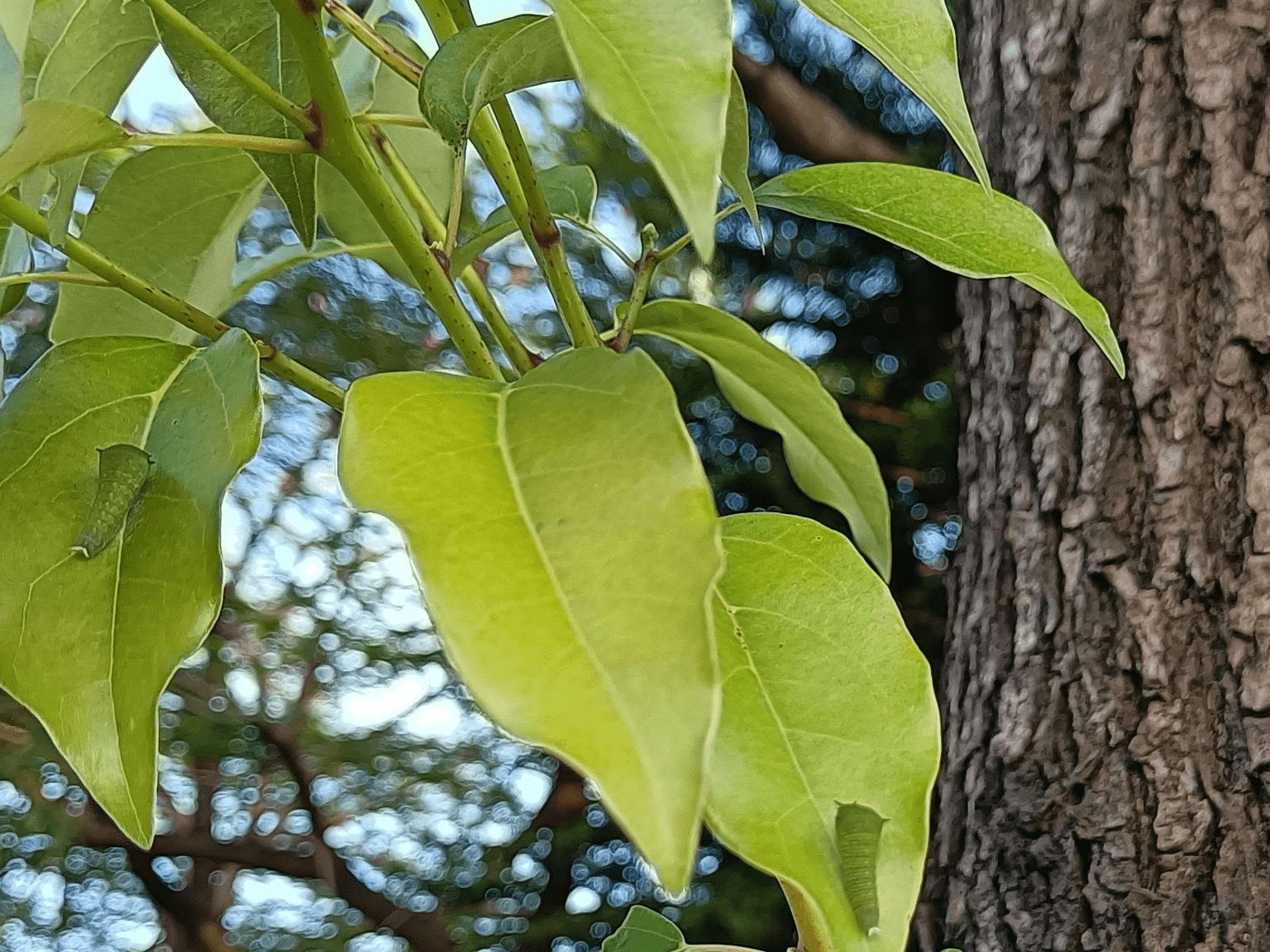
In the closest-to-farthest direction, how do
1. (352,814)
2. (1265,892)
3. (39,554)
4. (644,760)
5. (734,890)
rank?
1. (644,760)
2. (39,554)
3. (1265,892)
4. (734,890)
5. (352,814)

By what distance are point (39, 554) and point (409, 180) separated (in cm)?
15

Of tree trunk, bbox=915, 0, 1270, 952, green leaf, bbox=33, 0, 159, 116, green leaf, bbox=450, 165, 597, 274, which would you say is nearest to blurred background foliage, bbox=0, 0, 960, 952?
tree trunk, bbox=915, 0, 1270, 952

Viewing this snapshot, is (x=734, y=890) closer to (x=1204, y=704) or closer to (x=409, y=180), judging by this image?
(x=1204, y=704)

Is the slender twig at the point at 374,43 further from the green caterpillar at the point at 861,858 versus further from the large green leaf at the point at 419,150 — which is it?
the green caterpillar at the point at 861,858

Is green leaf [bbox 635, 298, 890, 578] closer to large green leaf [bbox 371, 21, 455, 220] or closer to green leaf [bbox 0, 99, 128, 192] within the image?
large green leaf [bbox 371, 21, 455, 220]

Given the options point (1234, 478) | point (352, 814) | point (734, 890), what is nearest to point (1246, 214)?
point (1234, 478)

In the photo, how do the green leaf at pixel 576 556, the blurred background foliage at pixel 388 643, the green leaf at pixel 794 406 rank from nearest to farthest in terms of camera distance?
the green leaf at pixel 576 556 → the green leaf at pixel 794 406 → the blurred background foliage at pixel 388 643

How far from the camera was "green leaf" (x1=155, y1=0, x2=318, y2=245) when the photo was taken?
10.9 inches

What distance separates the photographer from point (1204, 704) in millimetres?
481

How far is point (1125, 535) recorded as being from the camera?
52cm

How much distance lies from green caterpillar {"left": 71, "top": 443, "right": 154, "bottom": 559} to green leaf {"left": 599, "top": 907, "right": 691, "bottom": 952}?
0.20 meters

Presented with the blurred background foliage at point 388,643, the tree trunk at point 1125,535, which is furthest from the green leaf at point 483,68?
the blurred background foliage at point 388,643

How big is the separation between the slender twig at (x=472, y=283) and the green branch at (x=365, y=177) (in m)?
0.02

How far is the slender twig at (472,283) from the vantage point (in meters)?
0.30
